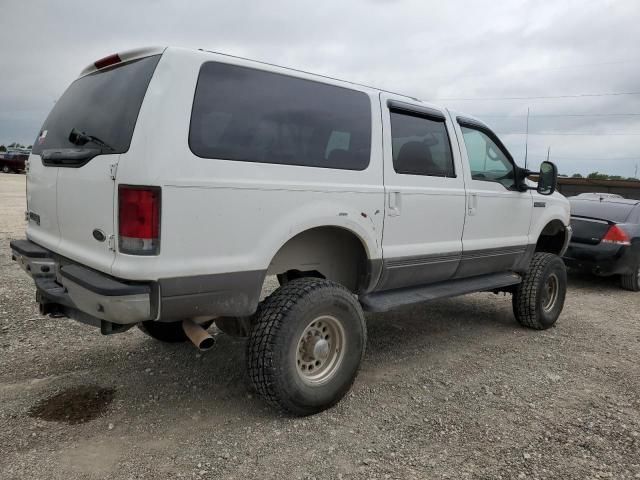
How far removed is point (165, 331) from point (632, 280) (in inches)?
277

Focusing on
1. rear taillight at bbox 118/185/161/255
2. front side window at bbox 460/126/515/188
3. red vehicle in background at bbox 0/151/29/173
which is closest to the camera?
rear taillight at bbox 118/185/161/255

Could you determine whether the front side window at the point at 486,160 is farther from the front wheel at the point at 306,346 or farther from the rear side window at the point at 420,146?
the front wheel at the point at 306,346

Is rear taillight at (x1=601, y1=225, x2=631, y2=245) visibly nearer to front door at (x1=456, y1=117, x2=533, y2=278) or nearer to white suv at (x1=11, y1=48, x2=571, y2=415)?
front door at (x1=456, y1=117, x2=533, y2=278)

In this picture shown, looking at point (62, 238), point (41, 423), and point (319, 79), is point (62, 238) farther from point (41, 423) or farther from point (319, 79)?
point (319, 79)

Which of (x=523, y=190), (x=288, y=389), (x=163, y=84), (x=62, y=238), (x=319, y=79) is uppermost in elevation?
(x=319, y=79)

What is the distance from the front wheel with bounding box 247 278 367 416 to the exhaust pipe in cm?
Result: 25

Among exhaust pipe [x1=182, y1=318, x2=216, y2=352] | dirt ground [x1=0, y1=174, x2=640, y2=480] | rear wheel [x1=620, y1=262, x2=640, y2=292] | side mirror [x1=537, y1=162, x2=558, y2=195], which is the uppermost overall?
side mirror [x1=537, y1=162, x2=558, y2=195]

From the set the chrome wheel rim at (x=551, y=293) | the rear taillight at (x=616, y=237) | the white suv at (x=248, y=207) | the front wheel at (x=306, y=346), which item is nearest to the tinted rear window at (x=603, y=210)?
the rear taillight at (x=616, y=237)

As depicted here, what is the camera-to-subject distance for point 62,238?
10.3 feet

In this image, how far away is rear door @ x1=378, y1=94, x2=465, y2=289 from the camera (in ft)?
12.4

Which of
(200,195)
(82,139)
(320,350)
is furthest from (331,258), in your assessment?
(82,139)

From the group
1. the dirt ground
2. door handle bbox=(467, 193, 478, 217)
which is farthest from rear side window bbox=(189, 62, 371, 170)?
A: the dirt ground

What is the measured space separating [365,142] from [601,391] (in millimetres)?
2591

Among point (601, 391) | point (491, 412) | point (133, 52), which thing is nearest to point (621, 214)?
point (601, 391)
